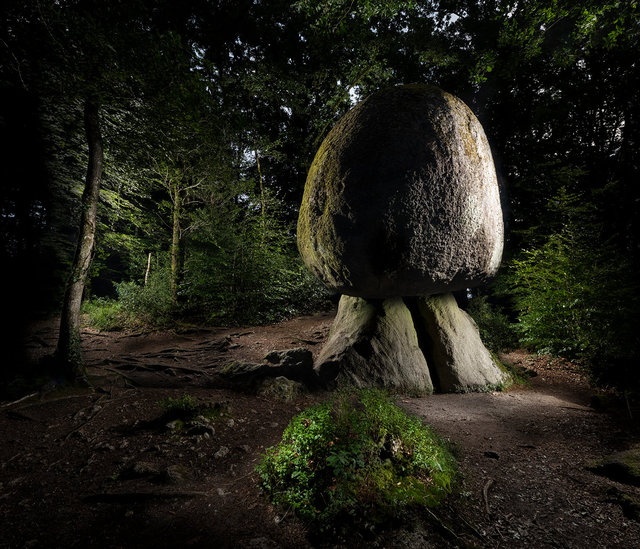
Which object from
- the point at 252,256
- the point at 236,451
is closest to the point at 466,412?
the point at 236,451

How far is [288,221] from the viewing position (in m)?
15.9

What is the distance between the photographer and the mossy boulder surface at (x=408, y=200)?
4453mm

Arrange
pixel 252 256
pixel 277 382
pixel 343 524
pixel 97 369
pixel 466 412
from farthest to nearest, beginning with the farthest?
pixel 252 256 → pixel 97 369 → pixel 277 382 → pixel 466 412 → pixel 343 524

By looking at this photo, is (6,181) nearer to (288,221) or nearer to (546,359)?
(288,221)

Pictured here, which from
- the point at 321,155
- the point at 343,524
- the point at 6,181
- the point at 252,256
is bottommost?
the point at 343,524

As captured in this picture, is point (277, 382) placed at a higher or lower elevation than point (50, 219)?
lower

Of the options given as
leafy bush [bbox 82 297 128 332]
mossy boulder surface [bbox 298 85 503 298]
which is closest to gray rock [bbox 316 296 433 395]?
mossy boulder surface [bbox 298 85 503 298]

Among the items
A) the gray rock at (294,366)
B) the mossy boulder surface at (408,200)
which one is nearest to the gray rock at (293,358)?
the gray rock at (294,366)

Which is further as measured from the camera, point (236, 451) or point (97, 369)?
point (97, 369)

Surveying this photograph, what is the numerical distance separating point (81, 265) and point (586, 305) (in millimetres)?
9340

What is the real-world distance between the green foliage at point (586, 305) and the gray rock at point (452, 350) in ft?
5.01

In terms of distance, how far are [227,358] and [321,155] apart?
505cm

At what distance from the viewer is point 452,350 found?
5.49m

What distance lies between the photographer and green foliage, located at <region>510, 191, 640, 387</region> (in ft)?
14.5
